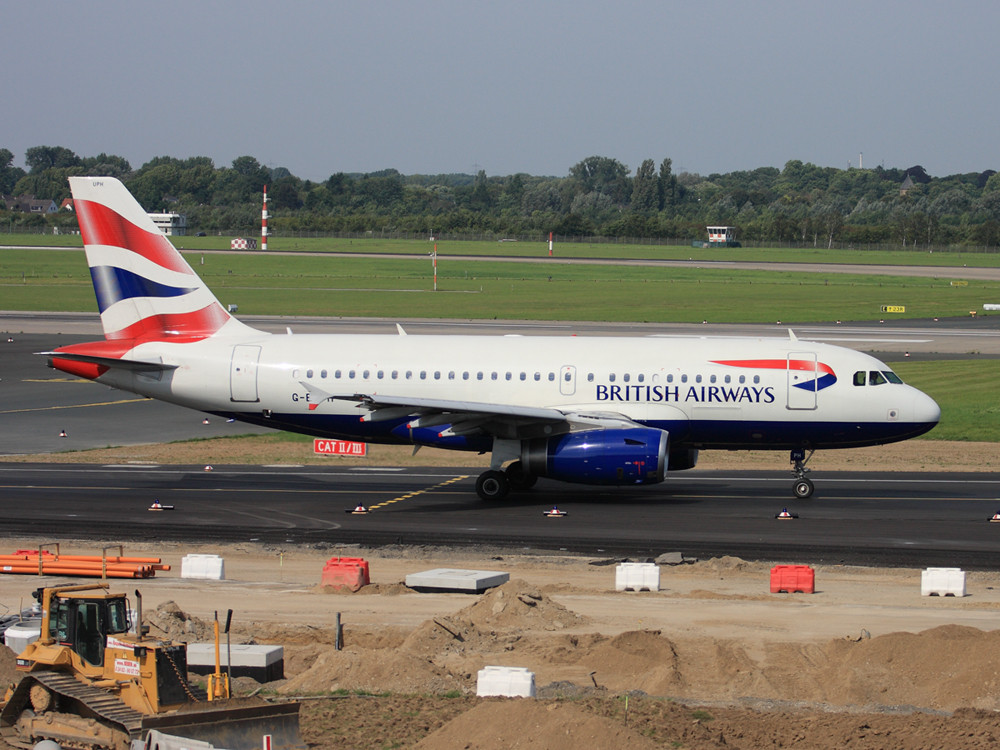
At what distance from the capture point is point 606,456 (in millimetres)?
33094

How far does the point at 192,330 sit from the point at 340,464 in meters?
7.94

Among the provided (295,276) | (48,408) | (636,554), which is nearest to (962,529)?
(636,554)

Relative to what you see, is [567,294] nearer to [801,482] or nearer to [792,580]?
[801,482]

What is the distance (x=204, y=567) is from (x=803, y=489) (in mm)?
17980

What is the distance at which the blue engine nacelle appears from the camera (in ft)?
108

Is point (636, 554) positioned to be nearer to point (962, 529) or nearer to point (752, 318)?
point (962, 529)

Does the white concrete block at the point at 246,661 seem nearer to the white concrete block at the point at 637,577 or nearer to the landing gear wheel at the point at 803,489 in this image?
the white concrete block at the point at 637,577

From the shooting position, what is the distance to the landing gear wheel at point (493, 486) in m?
35.6

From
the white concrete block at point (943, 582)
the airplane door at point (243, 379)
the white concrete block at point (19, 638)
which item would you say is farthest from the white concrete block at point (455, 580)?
the airplane door at point (243, 379)

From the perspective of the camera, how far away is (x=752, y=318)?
9450 centimetres

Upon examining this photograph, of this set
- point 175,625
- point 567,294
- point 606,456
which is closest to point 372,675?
point 175,625

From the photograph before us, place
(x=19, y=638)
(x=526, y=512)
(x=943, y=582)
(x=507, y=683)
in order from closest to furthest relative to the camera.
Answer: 1. (x=507, y=683)
2. (x=19, y=638)
3. (x=943, y=582)
4. (x=526, y=512)

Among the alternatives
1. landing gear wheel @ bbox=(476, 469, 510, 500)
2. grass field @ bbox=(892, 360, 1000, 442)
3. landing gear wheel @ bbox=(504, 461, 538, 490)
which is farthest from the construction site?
grass field @ bbox=(892, 360, 1000, 442)

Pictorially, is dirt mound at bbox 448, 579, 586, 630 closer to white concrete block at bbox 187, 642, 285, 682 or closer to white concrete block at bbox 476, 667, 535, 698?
white concrete block at bbox 187, 642, 285, 682
